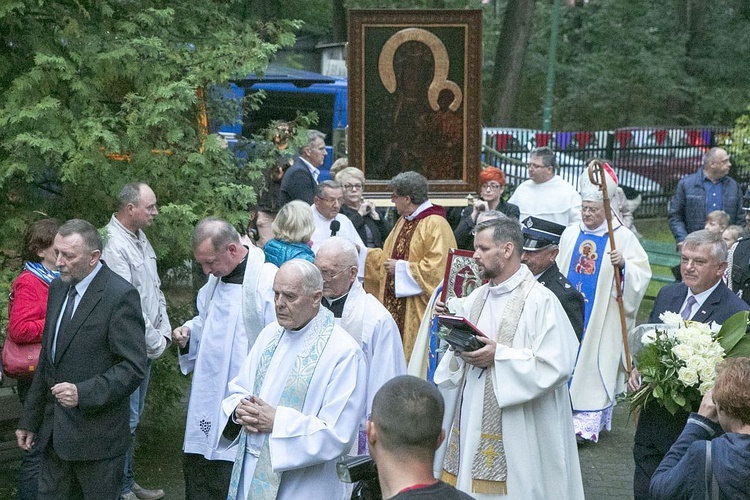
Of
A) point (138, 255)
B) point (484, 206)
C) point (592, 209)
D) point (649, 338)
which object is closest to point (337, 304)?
point (138, 255)

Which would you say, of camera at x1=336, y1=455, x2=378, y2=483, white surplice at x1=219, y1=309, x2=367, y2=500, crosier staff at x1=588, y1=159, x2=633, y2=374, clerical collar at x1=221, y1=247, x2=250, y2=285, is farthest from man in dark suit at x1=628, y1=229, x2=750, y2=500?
clerical collar at x1=221, y1=247, x2=250, y2=285

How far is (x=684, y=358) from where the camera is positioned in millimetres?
5262

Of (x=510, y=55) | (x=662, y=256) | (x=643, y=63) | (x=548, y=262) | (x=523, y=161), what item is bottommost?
(x=662, y=256)

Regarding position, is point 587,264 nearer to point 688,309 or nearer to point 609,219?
point 609,219

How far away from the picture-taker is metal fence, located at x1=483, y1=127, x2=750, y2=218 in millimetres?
22703

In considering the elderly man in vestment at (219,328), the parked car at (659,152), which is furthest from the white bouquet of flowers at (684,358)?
the parked car at (659,152)

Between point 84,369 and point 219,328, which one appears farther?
point 219,328

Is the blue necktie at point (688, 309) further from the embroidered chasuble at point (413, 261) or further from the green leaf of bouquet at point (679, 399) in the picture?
the embroidered chasuble at point (413, 261)

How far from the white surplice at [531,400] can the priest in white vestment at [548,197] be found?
5.30 meters

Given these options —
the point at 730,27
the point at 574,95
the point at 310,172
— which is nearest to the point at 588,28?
the point at 574,95

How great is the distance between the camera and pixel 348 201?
1035 cm

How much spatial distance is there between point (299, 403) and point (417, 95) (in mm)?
6242

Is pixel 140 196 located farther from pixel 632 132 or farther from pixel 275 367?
pixel 632 132

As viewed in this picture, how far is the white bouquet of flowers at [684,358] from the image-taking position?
5.19m
